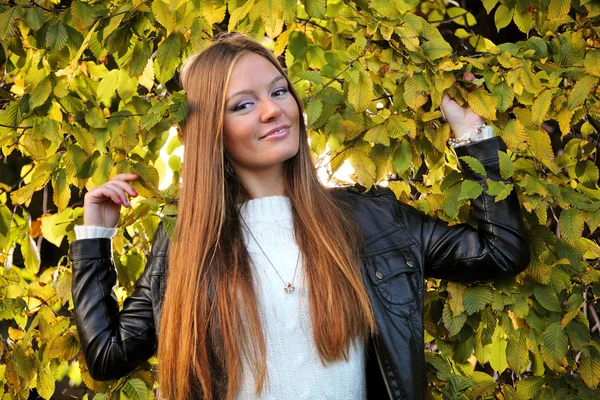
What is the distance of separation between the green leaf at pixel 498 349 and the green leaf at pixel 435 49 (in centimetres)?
77

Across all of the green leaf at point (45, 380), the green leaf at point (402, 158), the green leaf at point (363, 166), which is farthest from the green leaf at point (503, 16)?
the green leaf at point (45, 380)

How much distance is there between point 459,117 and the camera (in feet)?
→ 6.86

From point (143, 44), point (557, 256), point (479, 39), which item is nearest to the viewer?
point (557, 256)

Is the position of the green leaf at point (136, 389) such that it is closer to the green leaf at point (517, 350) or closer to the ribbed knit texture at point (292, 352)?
the ribbed knit texture at point (292, 352)

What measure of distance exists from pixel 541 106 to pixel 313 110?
Result: 1.84 feet

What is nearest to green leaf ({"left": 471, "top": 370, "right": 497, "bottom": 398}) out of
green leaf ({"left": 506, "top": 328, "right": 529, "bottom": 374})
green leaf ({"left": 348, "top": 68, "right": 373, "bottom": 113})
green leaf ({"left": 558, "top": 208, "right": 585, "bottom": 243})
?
green leaf ({"left": 506, "top": 328, "right": 529, "bottom": 374})

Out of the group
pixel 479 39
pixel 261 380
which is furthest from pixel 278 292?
pixel 479 39

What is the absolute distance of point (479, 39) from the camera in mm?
2906

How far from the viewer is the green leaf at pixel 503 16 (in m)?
2.38

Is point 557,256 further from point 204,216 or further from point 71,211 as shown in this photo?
point 71,211

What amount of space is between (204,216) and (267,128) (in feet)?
0.91

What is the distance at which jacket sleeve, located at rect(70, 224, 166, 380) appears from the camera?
213cm

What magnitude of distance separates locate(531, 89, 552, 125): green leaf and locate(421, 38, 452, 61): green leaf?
0.25 meters

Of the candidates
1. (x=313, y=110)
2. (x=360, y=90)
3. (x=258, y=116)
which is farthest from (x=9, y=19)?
(x=360, y=90)
